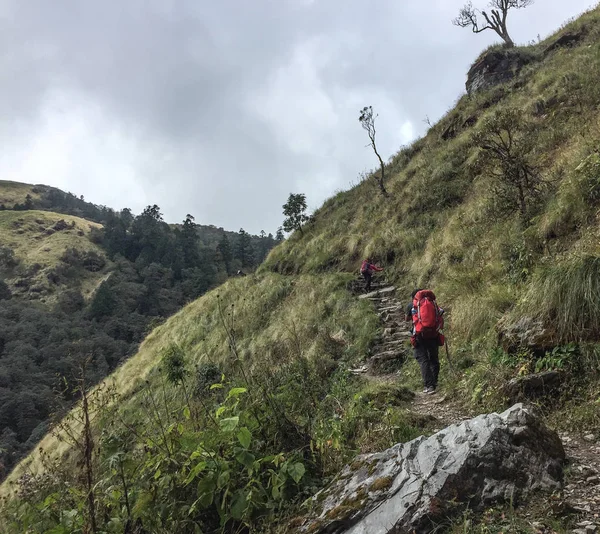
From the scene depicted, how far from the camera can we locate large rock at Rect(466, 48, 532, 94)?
1989 cm

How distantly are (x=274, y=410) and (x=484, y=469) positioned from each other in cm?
162

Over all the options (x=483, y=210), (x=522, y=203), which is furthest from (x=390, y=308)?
(x=522, y=203)

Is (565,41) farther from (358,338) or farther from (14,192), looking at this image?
(14,192)

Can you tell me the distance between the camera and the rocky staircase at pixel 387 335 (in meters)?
8.04

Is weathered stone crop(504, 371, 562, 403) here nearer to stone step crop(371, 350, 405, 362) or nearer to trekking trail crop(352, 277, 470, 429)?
trekking trail crop(352, 277, 470, 429)

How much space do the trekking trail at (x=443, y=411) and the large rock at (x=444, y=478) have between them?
120 millimetres

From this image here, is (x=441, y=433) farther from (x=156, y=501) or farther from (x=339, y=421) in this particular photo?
(x=156, y=501)

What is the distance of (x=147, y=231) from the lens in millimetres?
79812

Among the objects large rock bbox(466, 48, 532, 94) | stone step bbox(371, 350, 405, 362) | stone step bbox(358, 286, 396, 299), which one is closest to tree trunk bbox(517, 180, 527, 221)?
stone step bbox(371, 350, 405, 362)

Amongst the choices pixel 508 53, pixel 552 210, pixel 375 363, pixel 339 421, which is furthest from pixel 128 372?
Result: pixel 508 53

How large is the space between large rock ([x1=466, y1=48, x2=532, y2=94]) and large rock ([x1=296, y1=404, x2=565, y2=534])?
2105cm

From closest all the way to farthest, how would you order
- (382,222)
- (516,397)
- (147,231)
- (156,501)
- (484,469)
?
(484,469)
(156,501)
(516,397)
(382,222)
(147,231)

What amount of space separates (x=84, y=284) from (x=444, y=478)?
269 feet

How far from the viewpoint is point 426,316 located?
6.02 meters
